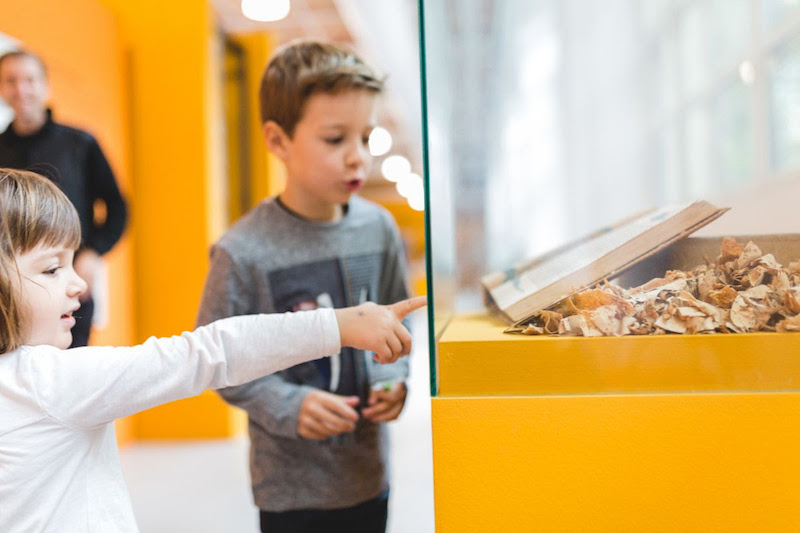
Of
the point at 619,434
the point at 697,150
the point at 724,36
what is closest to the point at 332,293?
the point at 619,434

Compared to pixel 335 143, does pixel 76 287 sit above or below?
below

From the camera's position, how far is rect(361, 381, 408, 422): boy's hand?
987 millimetres

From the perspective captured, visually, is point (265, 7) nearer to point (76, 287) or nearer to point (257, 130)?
point (257, 130)

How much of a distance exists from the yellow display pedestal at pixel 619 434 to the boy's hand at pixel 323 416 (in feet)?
1.13

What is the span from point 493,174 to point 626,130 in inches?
80.3

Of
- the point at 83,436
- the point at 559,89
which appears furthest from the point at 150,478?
the point at 559,89

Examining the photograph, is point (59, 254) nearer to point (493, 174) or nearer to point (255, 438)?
point (255, 438)

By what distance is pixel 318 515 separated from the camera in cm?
101

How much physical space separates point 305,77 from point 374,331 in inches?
19.4

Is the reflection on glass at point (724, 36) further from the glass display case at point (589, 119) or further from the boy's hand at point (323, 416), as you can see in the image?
the boy's hand at point (323, 416)

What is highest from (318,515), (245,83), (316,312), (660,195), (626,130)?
(245,83)

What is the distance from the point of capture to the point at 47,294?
644 millimetres

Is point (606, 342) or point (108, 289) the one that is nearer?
point (606, 342)

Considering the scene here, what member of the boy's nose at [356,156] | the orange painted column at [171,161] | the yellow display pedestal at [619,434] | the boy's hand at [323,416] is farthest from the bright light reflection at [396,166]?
the yellow display pedestal at [619,434]
